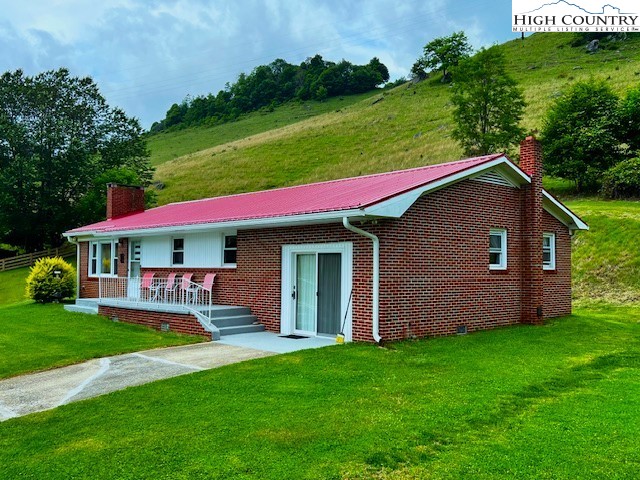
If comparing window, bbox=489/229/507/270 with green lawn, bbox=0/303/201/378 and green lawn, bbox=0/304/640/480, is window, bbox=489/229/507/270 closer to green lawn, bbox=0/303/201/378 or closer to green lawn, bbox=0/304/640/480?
green lawn, bbox=0/304/640/480

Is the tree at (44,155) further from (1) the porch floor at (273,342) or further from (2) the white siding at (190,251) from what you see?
(1) the porch floor at (273,342)

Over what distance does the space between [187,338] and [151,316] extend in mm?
2532

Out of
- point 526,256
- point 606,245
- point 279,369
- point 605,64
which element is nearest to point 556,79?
point 605,64

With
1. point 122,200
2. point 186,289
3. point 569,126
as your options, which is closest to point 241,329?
point 186,289

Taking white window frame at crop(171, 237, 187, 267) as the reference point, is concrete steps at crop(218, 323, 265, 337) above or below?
below

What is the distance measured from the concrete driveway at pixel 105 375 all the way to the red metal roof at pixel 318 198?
138 inches

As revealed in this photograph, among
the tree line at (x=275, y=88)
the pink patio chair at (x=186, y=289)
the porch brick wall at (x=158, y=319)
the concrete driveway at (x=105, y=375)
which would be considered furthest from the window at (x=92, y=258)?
the tree line at (x=275, y=88)

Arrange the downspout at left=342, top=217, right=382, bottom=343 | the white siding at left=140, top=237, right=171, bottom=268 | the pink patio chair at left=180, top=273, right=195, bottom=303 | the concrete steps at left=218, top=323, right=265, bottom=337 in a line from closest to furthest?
the downspout at left=342, top=217, right=382, bottom=343
the concrete steps at left=218, top=323, right=265, bottom=337
the pink patio chair at left=180, top=273, right=195, bottom=303
the white siding at left=140, top=237, right=171, bottom=268

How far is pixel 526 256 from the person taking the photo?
15.0 meters

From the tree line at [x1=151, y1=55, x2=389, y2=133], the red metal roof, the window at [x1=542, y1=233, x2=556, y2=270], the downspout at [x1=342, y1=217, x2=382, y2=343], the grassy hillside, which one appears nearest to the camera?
the downspout at [x1=342, y1=217, x2=382, y2=343]

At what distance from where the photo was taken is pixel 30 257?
3588 cm

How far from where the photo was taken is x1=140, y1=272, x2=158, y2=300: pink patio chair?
16809 millimetres

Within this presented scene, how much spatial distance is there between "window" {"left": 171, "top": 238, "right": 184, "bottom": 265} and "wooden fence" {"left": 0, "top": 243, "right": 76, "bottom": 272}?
22133 millimetres

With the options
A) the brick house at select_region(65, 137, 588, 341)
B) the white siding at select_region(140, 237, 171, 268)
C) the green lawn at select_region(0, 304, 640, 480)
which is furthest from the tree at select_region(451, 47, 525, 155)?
the green lawn at select_region(0, 304, 640, 480)
